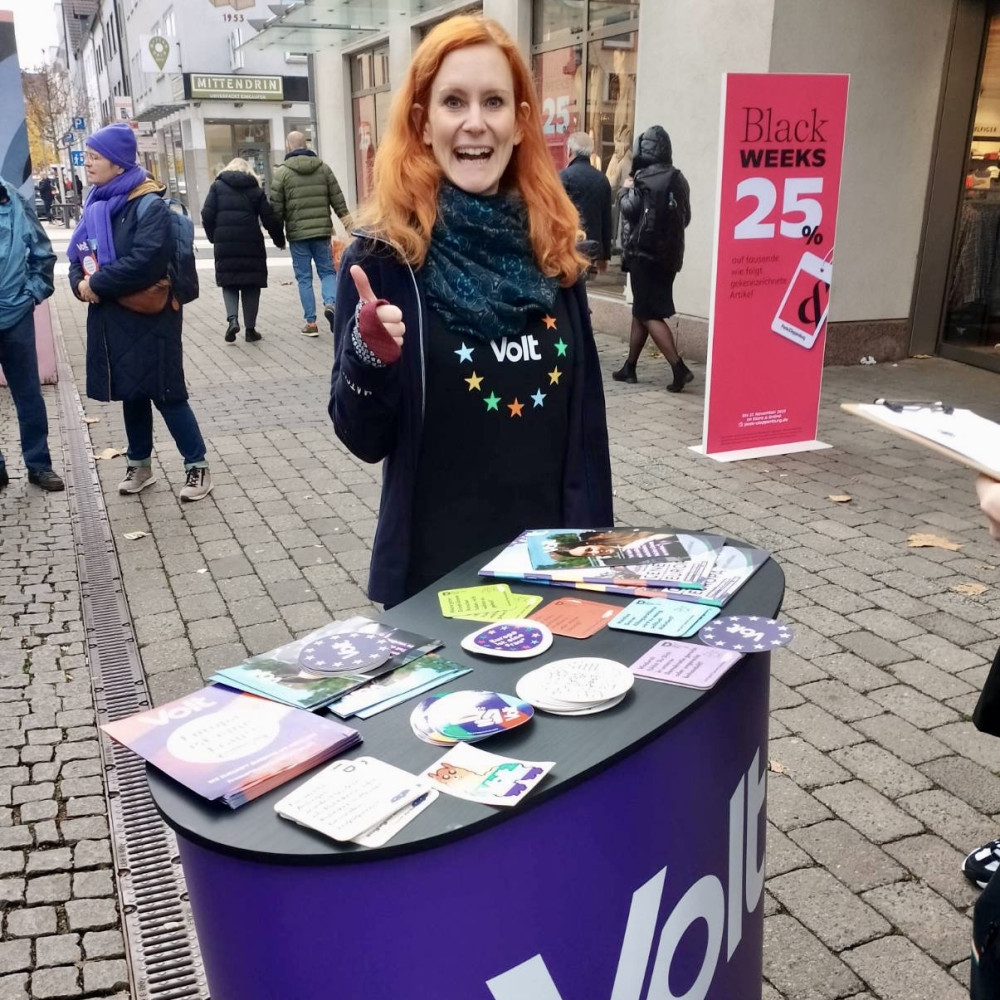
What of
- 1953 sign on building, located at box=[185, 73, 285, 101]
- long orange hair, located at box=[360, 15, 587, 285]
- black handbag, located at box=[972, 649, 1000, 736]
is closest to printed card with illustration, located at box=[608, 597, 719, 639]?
black handbag, located at box=[972, 649, 1000, 736]

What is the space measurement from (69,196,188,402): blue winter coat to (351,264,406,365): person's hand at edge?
3608mm

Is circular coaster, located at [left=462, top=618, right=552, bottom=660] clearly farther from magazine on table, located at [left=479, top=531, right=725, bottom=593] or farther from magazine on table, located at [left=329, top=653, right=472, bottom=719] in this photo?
magazine on table, located at [left=479, top=531, right=725, bottom=593]

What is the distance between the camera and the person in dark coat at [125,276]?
498 cm

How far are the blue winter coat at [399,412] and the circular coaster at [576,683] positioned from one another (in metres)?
0.72

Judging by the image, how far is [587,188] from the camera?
28.2ft

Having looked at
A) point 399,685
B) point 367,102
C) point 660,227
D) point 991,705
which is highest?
point 367,102

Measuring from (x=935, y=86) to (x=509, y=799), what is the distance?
885 cm

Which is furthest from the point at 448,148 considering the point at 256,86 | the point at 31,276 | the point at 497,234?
the point at 256,86

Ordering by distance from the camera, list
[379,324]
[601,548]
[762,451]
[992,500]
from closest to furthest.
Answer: [992,500], [379,324], [601,548], [762,451]

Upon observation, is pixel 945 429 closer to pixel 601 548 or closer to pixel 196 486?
pixel 601 548

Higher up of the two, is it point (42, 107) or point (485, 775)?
point (42, 107)

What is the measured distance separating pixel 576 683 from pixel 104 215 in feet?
15.0

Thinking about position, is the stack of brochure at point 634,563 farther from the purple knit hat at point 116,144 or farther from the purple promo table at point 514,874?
the purple knit hat at point 116,144

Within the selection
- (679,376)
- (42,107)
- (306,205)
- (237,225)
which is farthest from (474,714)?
(42,107)
